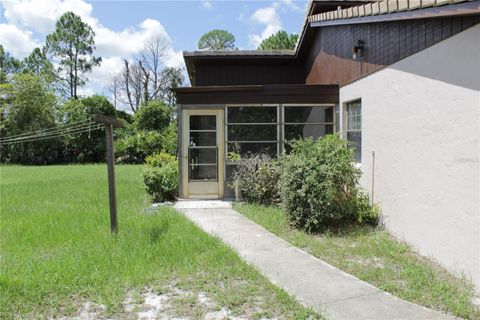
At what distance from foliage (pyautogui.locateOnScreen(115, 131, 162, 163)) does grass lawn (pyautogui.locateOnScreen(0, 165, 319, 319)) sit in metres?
18.8

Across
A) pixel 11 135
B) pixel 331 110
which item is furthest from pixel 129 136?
pixel 331 110

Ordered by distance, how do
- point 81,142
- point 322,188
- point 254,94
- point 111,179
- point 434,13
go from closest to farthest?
point 434,13, point 111,179, point 322,188, point 254,94, point 81,142

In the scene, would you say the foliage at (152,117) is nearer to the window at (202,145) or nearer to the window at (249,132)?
the window at (202,145)

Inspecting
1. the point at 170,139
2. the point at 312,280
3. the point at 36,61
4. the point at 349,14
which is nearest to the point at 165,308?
the point at 312,280

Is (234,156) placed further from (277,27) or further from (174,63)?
(174,63)

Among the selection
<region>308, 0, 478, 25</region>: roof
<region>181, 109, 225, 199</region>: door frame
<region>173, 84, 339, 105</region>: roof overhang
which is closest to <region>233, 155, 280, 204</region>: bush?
<region>181, 109, 225, 199</region>: door frame

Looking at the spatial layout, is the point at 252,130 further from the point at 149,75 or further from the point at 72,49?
the point at 72,49

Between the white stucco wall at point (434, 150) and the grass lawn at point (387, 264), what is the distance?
21 centimetres

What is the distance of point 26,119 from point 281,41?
2104cm

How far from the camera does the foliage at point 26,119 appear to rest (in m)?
28.1

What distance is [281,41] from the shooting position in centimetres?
2734

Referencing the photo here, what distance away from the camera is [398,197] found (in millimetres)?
5562

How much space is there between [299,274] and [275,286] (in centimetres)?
51

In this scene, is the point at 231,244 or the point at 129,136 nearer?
the point at 231,244
